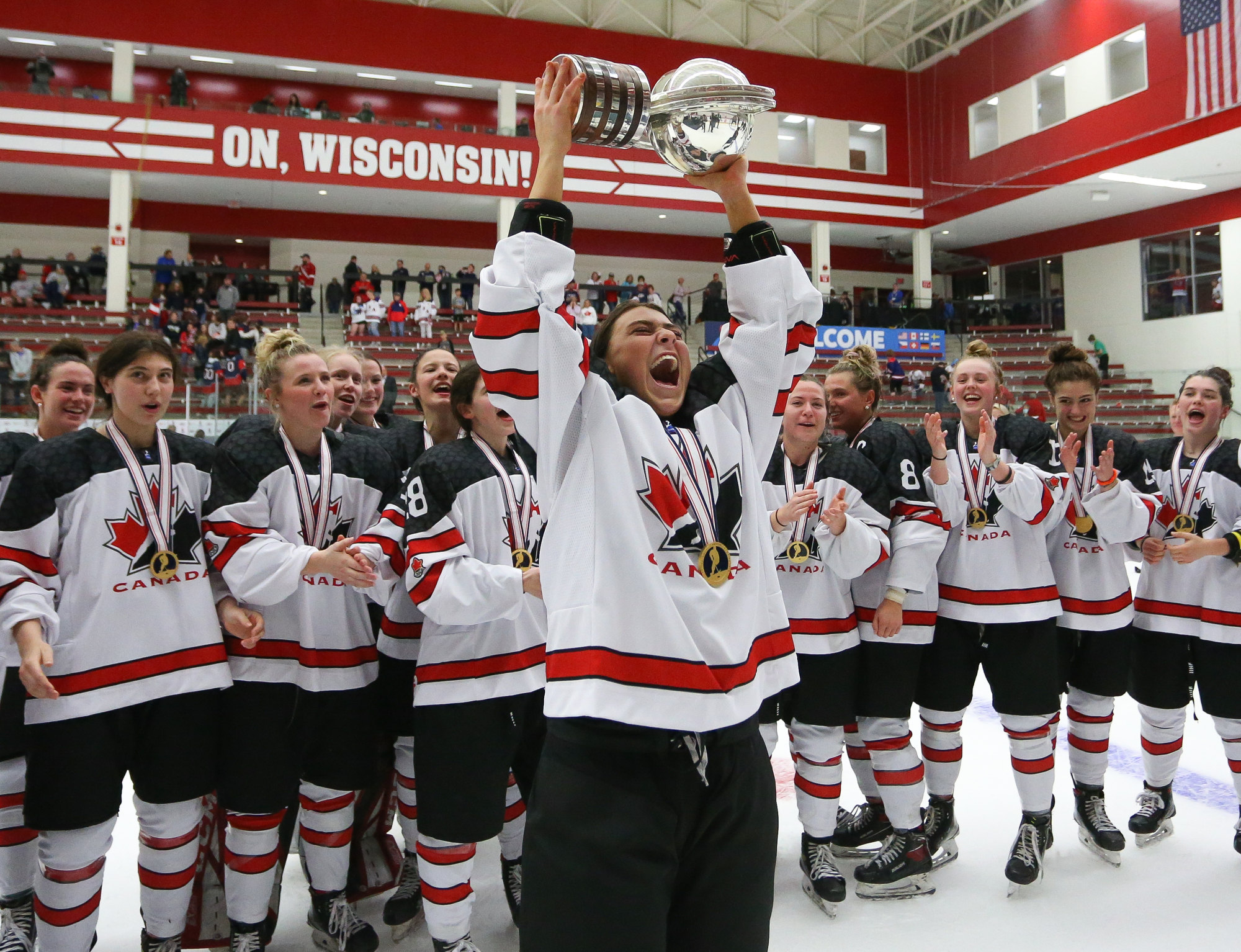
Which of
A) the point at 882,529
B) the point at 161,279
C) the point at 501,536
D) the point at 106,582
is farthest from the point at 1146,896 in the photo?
the point at 161,279

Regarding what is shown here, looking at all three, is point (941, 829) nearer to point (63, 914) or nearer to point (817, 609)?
point (817, 609)

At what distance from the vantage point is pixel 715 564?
5.89 ft

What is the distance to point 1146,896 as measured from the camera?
367 centimetres

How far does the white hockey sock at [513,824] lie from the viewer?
131 inches

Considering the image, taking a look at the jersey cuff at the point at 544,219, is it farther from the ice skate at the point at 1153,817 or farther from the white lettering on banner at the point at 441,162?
the white lettering on banner at the point at 441,162

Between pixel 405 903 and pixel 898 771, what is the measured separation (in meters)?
1.96

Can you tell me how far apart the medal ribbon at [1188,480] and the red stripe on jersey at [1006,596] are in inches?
36.1

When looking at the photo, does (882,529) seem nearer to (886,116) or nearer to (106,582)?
(106,582)

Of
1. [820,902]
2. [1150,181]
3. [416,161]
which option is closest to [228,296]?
[416,161]

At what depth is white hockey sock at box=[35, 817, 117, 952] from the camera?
8.84 feet

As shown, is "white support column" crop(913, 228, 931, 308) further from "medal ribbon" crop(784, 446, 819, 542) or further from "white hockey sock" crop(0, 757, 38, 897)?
"white hockey sock" crop(0, 757, 38, 897)

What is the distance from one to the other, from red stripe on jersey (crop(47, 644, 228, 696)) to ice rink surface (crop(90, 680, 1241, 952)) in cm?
115

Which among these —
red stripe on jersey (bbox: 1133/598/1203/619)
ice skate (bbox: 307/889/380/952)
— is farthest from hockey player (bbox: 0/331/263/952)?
red stripe on jersey (bbox: 1133/598/1203/619)

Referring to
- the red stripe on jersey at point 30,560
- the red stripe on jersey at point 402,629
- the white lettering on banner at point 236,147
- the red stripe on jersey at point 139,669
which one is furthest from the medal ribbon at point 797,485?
the white lettering on banner at point 236,147
